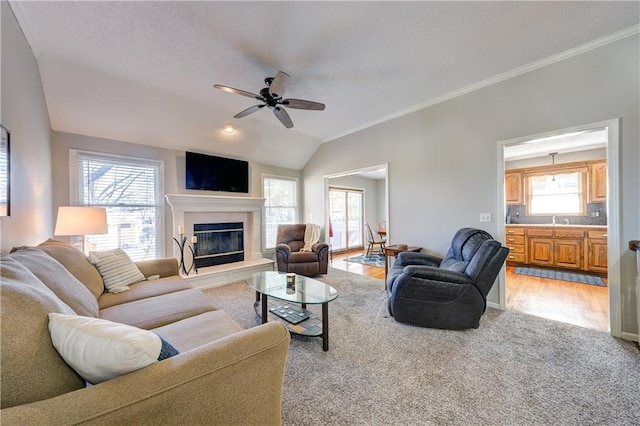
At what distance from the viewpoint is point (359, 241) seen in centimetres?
771

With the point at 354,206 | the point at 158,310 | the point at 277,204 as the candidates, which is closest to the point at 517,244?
the point at 354,206

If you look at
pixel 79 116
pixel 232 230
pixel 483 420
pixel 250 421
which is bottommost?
pixel 483 420

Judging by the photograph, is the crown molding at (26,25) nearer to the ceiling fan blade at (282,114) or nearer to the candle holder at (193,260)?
the ceiling fan blade at (282,114)

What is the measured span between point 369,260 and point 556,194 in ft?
13.5

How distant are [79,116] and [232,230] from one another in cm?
264

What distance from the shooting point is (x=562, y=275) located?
434 cm

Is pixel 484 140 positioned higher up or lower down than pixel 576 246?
higher up

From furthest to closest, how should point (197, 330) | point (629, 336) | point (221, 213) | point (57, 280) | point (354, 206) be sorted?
point (354, 206), point (221, 213), point (629, 336), point (197, 330), point (57, 280)

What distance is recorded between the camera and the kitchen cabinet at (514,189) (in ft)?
17.7

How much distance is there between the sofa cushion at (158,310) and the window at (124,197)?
2.25 metres

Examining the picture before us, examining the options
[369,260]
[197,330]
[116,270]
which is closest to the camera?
[197,330]

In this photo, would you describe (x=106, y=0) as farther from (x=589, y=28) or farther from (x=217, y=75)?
(x=589, y=28)

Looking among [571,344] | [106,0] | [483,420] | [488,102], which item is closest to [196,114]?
[106,0]

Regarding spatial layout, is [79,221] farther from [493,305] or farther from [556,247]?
[556,247]
